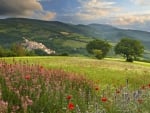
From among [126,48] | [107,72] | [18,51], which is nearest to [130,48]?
[126,48]

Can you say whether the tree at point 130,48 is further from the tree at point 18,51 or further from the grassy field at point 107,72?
the grassy field at point 107,72

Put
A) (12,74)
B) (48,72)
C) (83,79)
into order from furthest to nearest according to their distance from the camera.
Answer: (83,79) < (48,72) < (12,74)

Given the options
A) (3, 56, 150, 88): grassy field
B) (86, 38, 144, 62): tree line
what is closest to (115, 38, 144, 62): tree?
(86, 38, 144, 62): tree line

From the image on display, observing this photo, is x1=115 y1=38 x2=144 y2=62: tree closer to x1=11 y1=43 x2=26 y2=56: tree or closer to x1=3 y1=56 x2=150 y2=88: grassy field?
x1=11 y1=43 x2=26 y2=56: tree

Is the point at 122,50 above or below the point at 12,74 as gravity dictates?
below

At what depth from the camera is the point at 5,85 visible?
9961 millimetres

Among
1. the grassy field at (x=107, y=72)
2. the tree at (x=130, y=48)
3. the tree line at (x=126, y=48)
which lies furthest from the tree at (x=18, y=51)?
the grassy field at (x=107, y=72)

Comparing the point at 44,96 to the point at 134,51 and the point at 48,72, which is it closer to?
the point at 48,72

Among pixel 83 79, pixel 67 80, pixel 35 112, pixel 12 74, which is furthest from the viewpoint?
pixel 83 79

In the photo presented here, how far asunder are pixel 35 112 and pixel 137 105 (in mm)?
2730

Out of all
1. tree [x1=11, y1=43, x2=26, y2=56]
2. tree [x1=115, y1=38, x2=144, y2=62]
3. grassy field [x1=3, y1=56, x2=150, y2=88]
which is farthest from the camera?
tree [x1=115, y1=38, x2=144, y2=62]

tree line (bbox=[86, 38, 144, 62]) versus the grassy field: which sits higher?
the grassy field

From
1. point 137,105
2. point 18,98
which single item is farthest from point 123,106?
point 18,98

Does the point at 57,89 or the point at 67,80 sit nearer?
the point at 57,89
